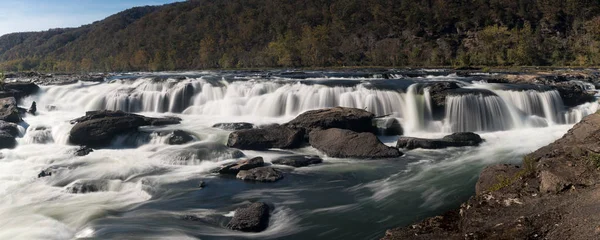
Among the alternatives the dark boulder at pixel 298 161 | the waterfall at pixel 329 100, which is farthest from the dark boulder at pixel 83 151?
the waterfall at pixel 329 100

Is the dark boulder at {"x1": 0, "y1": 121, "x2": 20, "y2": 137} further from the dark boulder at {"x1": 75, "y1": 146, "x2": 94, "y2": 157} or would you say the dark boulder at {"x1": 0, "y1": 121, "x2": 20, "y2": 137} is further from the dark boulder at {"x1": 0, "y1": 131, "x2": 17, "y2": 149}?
the dark boulder at {"x1": 75, "y1": 146, "x2": 94, "y2": 157}

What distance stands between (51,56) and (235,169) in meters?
153

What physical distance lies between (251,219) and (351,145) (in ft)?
25.0

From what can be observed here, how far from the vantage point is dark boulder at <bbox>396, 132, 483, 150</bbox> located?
59.9ft

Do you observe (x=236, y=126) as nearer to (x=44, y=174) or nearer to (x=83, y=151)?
(x=83, y=151)

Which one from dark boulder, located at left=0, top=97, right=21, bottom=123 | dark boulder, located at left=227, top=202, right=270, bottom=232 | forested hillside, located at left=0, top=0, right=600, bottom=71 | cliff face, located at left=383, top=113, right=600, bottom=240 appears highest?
forested hillside, located at left=0, top=0, right=600, bottom=71

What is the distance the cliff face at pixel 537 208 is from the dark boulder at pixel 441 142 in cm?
863

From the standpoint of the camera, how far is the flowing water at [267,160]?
35.6ft

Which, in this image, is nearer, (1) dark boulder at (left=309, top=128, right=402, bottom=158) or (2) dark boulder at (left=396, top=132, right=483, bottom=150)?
(1) dark boulder at (left=309, top=128, right=402, bottom=158)

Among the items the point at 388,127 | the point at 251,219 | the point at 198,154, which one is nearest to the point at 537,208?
the point at 251,219

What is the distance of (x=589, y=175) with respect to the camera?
784 centimetres

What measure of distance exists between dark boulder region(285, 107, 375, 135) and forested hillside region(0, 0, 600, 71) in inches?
1631

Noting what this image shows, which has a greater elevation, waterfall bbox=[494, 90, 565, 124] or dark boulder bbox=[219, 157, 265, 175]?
waterfall bbox=[494, 90, 565, 124]

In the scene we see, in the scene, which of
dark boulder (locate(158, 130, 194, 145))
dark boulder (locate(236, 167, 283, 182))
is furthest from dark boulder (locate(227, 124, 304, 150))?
dark boulder (locate(236, 167, 283, 182))
